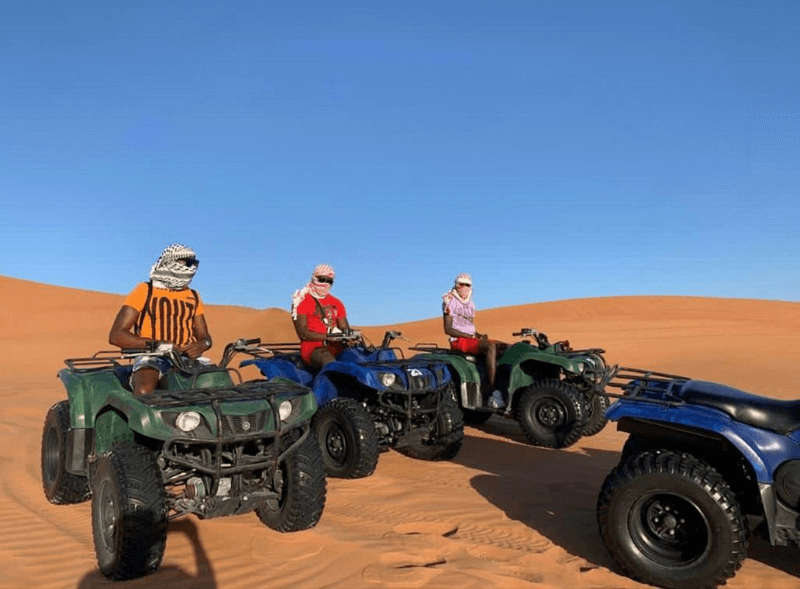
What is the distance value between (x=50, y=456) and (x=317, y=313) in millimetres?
3205

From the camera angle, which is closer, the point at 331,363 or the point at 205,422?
the point at 205,422

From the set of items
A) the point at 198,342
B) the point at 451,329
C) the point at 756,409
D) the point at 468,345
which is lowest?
the point at 756,409

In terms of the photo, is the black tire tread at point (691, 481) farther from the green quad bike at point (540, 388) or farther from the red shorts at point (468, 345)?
the red shorts at point (468, 345)

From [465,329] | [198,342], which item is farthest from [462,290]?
[198,342]

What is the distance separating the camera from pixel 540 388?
28.6 feet

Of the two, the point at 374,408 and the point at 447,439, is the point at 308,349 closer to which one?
the point at 374,408

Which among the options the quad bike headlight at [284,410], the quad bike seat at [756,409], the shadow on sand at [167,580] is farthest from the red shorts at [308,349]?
the quad bike seat at [756,409]

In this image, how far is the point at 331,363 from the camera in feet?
23.5

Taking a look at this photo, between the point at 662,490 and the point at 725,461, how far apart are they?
2.00ft

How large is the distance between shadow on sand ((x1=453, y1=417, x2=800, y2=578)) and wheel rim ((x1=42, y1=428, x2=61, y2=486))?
12.2 ft

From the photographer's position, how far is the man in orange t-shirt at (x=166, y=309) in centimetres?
523

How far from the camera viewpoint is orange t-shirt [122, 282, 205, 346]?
5.34 metres

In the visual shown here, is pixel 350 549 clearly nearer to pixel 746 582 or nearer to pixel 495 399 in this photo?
pixel 746 582

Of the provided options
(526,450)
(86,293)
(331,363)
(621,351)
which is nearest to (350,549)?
(331,363)
